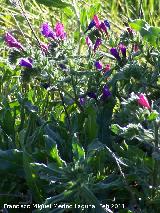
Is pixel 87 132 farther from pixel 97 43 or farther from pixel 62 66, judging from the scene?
pixel 97 43

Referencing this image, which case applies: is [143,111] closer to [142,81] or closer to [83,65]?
[142,81]

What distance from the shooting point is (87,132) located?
1.98m

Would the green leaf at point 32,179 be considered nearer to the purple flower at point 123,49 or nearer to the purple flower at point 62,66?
the purple flower at point 62,66

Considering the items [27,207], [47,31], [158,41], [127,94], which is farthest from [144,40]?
[27,207]

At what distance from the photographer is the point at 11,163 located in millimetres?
1876

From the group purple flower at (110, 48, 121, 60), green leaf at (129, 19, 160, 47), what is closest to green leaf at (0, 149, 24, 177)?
purple flower at (110, 48, 121, 60)

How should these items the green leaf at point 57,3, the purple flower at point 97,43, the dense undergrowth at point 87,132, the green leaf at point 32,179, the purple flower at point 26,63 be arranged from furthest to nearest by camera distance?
the green leaf at point 57,3
the purple flower at point 97,43
the purple flower at point 26,63
the green leaf at point 32,179
the dense undergrowth at point 87,132

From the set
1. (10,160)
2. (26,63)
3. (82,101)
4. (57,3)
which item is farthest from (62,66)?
(57,3)

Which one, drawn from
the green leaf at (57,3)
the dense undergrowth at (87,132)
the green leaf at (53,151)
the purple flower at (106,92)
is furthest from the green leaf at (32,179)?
the green leaf at (57,3)

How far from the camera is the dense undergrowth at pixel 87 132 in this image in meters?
1.61

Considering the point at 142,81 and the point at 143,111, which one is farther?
the point at 142,81

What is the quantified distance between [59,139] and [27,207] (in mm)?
280

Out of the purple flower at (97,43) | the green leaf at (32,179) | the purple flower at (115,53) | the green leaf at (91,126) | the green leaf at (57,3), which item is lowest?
the green leaf at (32,179)

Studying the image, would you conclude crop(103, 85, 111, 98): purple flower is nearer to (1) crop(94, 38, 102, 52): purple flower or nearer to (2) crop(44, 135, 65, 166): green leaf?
(1) crop(94, 38, 102, 52): purple flower
